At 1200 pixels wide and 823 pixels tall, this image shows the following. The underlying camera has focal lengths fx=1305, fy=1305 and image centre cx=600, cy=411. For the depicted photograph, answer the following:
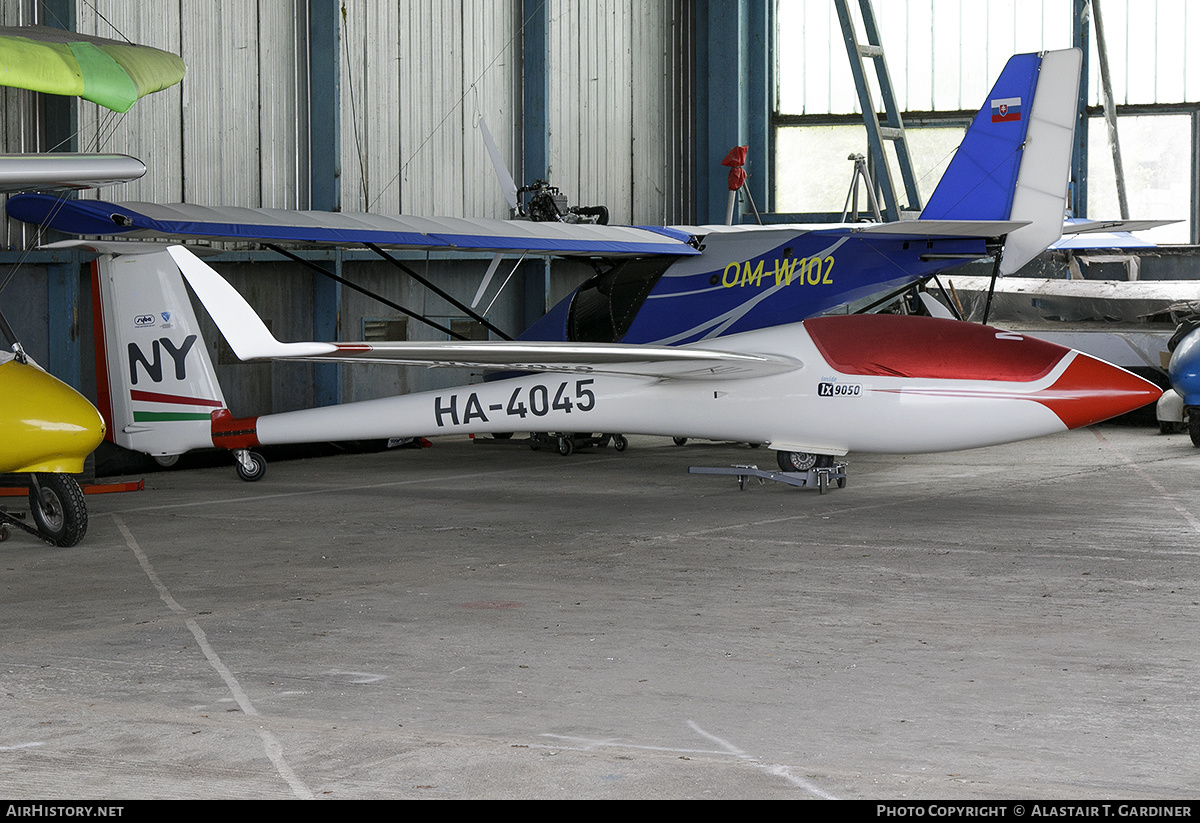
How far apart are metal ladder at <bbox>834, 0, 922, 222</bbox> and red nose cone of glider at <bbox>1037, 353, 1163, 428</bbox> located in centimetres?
1000

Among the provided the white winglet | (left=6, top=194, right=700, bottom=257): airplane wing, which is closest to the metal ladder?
(left=6, top=194, right=700, bottom=257): airplane wing

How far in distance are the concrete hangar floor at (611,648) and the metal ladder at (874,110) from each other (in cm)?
1003

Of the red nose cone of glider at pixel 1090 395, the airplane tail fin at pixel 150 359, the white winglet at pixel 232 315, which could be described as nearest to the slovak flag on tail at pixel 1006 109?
the red nose cone of glider at pixel 1090 395

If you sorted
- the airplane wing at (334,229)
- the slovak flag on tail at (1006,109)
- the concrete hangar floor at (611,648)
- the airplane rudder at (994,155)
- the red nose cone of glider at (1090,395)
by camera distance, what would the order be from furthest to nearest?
the slovak flag on tail at (1006,109), the airplane rudder at (994,155), the airplane wing at (334,229), the red nose cone of glider at (1090,395), the concrete hangar floor at (611,648)

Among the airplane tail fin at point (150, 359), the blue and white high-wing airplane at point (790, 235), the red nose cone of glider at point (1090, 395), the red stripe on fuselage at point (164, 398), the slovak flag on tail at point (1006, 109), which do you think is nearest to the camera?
the red nose cone of glider at point (1090, 395)

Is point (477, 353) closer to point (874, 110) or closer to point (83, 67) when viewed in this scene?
point (83, 67)

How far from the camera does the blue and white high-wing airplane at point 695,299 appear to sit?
909 centimetres

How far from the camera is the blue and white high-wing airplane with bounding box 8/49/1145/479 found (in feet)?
29.8

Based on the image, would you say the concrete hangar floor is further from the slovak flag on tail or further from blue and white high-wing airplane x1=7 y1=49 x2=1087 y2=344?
the slovak flag on tail

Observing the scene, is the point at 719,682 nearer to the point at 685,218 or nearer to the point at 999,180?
the point at 999,180

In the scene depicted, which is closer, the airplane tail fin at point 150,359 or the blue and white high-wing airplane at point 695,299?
the blue and white high-wing airplane at point 695,299

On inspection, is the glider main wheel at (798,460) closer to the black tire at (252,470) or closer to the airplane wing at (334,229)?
the airplane wing at (334,229)

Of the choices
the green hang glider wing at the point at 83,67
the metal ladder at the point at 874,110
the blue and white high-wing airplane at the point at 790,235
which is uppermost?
the metal ladder at the point at 874,110

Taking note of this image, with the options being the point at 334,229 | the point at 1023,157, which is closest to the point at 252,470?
the point at 334,229
